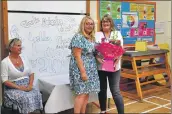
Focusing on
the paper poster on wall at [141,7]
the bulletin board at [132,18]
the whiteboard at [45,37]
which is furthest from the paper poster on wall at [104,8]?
the paper poster on wall at [141,7]

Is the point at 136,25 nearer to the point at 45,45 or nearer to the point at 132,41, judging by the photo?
the point at 132,41

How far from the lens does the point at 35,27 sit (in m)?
2.91

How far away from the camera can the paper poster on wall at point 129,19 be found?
400 centimetres

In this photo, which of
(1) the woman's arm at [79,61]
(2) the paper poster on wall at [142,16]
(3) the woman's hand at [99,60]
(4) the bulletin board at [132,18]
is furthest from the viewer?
(2) the paper poster on wall at [142,16]

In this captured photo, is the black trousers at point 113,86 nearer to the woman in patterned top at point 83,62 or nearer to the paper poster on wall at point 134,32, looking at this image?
the woman in patterned top at point 83,62

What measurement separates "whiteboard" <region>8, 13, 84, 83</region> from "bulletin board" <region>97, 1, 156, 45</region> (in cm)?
75

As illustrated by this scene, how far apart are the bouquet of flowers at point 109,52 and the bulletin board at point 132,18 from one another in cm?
134

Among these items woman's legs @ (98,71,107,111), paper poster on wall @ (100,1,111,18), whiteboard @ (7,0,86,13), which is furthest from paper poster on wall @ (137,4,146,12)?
woman's legs @ (98,71,107,111)

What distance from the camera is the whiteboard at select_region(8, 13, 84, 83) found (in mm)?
2790

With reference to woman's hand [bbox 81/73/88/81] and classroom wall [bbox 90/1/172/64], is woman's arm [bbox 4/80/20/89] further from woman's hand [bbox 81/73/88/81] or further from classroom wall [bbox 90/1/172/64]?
classroom wall [bbox 90/1/172/64]

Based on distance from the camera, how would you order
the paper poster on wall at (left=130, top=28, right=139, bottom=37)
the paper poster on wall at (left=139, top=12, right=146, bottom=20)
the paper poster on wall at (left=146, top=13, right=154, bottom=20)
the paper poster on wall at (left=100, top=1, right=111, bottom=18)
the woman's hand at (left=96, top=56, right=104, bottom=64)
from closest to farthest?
the woman's hand at (left=96, top=56, right=104, bottom=64), the paper poster on wall at (left=100, top=1, right=111, bottom=18), the paper poster on wall at (left=130, top=28, right=139, bottom=37), the paper poster on wall at (left=139, top=12, right=146, bottom=20), the paper poster on wall at (left=146, top=13, right=154, bottom=20)

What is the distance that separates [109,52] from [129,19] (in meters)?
1.95

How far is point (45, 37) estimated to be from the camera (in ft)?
9.88

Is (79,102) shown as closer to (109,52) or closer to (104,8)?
(109,52)
